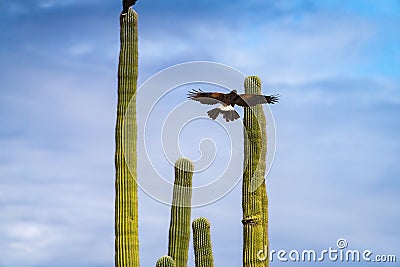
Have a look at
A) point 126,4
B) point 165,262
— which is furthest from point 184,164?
point 126,4

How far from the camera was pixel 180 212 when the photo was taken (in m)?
11.7

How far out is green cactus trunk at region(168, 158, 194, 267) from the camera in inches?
458

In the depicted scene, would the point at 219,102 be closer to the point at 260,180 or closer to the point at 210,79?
the point at 210,79

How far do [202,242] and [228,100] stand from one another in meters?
1.92

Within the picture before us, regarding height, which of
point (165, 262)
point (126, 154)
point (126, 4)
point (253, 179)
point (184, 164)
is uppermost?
point (126, 4)

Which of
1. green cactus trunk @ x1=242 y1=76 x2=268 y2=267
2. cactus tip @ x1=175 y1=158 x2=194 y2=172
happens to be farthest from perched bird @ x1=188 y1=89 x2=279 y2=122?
cactus tip @ x1=175 y1=158 x2=194 y2=172

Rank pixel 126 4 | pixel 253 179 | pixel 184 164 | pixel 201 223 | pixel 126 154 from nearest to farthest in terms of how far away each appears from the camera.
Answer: pixel 253 179, pixel 126 154, pixel 201 223, pixel 126 4, pixel 184 164

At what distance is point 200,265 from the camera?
11.1 meters

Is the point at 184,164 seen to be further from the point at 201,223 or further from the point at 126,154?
the point at 126,154

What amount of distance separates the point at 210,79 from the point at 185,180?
1.55 meters

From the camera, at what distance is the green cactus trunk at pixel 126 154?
34.4 feet

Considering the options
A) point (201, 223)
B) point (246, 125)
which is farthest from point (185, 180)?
point (246, 125)

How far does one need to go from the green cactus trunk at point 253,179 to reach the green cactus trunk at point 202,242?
0.77 meters

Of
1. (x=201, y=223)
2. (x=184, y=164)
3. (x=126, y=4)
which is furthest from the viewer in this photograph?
(x=184, y=164)
